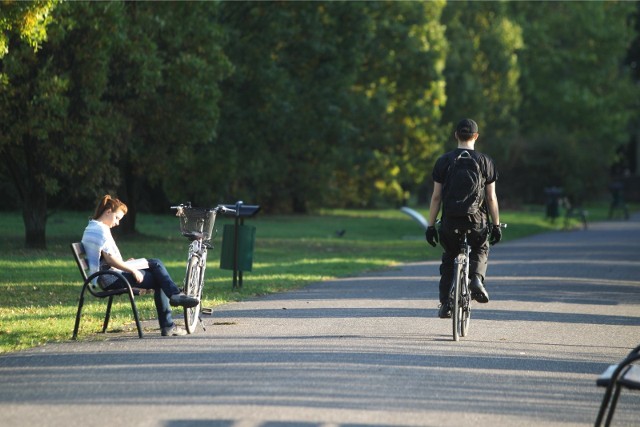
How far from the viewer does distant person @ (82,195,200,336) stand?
12461 millimetres

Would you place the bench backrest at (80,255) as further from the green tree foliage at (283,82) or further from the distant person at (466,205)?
the green tree foliage at (283,82)

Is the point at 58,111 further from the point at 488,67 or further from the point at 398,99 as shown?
the point at 488,67

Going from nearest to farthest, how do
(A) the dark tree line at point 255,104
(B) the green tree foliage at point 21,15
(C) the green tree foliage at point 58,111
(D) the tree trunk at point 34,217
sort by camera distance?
(B) the green tree foliage at point 21,15 → (C) the green tree foliage at point 58,111 → (A) the dark tree line at point 255,104 → (D) the tree trunk at point 34,217

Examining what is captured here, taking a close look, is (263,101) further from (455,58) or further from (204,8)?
(455,58)

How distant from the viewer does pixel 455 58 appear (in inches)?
2586

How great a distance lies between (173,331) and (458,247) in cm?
270

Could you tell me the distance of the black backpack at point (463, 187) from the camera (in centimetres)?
1241

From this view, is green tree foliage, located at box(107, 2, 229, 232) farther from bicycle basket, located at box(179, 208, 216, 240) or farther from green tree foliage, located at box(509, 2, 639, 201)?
green tree foliage, located at box(509, 2, 639, 201)

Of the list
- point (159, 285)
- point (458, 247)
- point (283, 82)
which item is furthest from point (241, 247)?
point (283, 82)

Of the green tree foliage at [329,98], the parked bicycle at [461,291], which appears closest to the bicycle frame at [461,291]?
the parked bicycle at [461,291]

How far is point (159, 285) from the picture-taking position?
41.5 feet

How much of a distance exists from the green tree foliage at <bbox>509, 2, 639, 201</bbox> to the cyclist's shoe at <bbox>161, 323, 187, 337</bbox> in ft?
217

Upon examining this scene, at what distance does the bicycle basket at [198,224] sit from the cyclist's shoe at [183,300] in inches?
29.5

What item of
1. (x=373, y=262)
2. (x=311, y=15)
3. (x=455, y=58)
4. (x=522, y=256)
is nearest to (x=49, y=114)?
(x=373, y=262)
